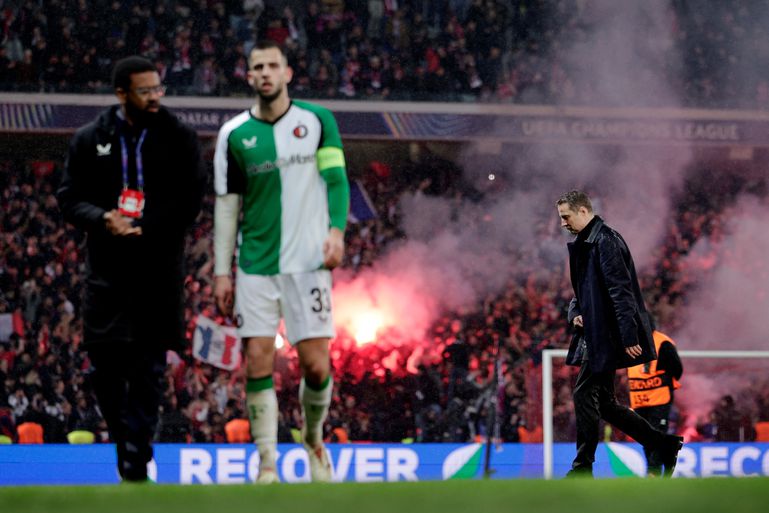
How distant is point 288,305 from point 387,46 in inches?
666

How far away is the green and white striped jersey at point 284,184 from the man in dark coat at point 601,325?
2092mm

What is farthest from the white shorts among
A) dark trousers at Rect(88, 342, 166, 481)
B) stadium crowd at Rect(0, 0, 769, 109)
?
stadium crowd at Rect(0, 0, 769, 109)

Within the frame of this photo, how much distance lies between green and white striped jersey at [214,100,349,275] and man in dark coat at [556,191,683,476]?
2.09 m

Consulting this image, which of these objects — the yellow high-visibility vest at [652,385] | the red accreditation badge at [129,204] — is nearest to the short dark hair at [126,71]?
the red accreditation badge at [129,204]

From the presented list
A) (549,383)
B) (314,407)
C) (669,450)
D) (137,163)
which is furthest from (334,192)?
(549,383)

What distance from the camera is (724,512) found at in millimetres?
2393

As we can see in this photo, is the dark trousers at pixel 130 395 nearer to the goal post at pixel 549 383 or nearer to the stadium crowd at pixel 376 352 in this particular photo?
the goal post at pixel 549 383

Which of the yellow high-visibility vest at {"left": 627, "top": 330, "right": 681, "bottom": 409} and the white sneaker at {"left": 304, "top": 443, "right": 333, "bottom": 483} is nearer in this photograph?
the white sneaker at {"left": 304, "top": 443, "right": 333, "bottom": 483}

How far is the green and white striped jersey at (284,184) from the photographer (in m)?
4.70

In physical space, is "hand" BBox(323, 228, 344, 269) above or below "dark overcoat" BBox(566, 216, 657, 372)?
above

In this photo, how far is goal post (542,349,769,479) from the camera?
10.6m

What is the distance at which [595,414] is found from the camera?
6.38 m

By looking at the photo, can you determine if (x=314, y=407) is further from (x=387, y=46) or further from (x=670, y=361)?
(x=387, y=46)

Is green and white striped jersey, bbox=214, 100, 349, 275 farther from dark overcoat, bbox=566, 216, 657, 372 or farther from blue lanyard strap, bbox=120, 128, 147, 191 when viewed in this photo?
dark overcoat, bbox=566, 216, 657, 372
